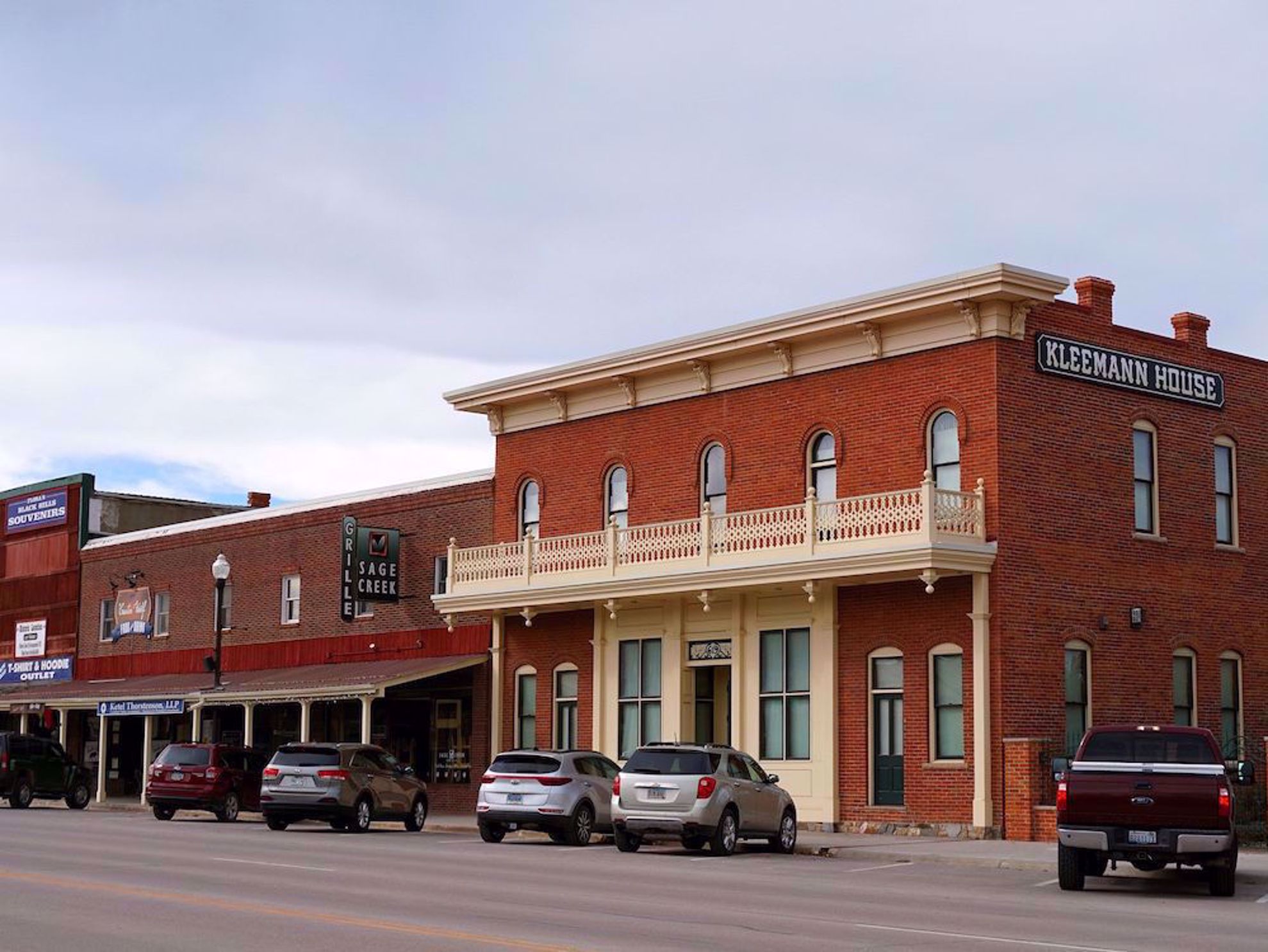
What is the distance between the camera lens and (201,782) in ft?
118

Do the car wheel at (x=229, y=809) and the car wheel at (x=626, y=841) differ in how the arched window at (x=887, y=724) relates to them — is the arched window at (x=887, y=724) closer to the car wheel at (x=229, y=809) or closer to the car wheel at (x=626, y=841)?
the car wheel at (x=626, y=841)

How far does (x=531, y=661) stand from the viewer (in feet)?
130

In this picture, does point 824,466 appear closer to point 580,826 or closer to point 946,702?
point 946,702

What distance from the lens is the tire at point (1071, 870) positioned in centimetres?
2050

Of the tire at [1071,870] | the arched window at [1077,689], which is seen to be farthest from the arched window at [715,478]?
the tire at [1071,870]

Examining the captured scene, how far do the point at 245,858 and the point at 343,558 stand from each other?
20.2 meters

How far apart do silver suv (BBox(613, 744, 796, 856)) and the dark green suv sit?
1999cm

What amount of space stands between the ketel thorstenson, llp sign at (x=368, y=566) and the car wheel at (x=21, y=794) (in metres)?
8.10

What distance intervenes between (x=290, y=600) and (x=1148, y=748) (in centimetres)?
3108

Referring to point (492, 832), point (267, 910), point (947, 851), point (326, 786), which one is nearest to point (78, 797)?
point (326, 786)

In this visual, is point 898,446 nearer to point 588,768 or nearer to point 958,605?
point 958,605

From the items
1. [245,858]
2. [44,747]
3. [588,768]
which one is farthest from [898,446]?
[44,747]

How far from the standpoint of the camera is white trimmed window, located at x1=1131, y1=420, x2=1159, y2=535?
110ft

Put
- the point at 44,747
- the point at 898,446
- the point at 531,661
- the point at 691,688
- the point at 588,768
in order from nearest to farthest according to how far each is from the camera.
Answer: the point at 588,768 < the point at 898,446 < the point at 691,688 < the point at 531,661 < the point at 44,747
